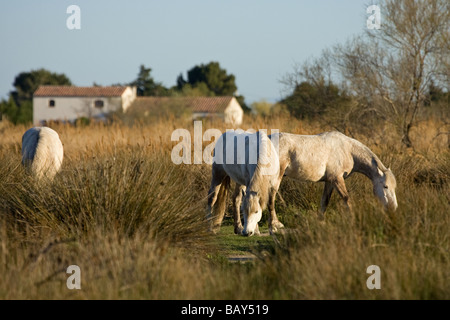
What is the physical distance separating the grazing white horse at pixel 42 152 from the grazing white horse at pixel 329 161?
3.54 m

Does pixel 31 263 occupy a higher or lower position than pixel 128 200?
lower

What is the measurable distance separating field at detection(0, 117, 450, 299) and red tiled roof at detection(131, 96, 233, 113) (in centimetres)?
4746

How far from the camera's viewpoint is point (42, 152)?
33.3 ft

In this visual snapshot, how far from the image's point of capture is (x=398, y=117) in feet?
60.0

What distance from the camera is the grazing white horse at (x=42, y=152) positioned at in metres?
9.83

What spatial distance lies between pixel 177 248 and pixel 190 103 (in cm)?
5112

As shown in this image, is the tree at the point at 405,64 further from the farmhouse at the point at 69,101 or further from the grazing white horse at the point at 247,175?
the farmhouse at the point at 69,101

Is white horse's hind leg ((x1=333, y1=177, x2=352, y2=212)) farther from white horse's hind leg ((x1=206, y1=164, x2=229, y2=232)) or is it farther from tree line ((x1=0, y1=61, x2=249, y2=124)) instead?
tree line ((x1=0, y1=61, x2=249, y2=124))

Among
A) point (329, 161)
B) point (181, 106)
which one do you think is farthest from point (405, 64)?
point (181, 106)
